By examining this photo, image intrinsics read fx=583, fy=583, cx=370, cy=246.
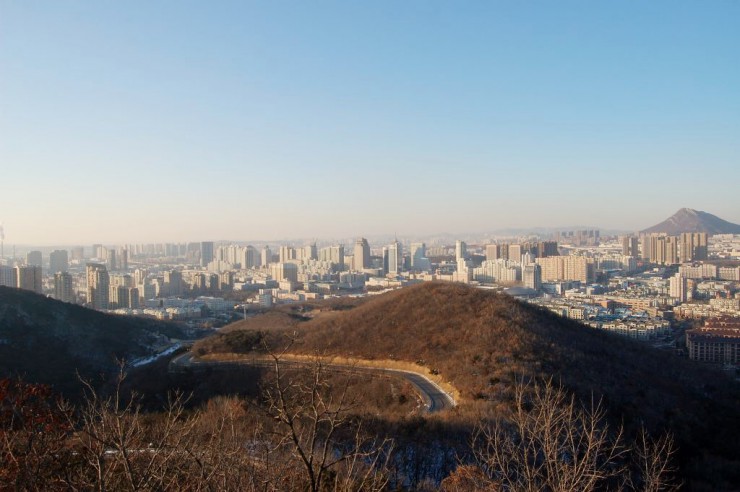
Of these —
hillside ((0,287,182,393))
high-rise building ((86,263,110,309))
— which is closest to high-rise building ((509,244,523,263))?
high-rise building ((86,263,110,309))

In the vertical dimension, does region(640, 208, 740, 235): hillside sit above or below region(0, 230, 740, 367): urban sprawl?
above

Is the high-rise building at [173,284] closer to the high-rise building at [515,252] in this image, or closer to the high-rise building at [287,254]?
the high-rise building at [287,254]

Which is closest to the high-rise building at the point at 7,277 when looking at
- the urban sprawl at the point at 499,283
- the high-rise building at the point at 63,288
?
the urban sprawl at the point at 499,283

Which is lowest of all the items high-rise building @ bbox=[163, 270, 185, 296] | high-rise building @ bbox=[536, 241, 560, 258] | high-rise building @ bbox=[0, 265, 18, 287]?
high-rise building @ bbox=[163, 270, 185, 296]

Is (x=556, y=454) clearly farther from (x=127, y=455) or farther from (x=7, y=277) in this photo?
(x=7, y=277)

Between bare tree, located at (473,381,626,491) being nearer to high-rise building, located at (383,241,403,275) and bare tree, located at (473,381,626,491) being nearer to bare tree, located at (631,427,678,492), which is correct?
bare tree, located at (631,427,678,492)

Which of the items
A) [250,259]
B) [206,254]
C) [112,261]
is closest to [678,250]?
[250,259]
